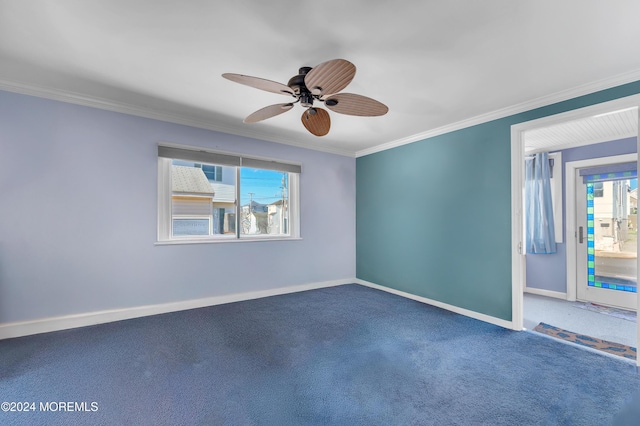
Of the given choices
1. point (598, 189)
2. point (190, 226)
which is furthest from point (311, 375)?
point (598, 189)

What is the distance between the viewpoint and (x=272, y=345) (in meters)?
2.50

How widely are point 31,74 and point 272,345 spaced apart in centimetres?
318

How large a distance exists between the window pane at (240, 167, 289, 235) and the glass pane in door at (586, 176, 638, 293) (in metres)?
4.53

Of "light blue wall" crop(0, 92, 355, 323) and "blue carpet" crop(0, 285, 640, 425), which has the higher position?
"light blue wall" crop(0, 92, 355, 323)

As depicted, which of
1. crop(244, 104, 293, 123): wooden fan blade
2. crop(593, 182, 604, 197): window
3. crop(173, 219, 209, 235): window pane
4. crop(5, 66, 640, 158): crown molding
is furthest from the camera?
crop(593, 182, 604, 197): window

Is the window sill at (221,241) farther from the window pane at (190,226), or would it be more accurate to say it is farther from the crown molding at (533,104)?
the crown molding at (533,104)

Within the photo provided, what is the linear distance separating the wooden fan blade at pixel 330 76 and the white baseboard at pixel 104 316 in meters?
2.92

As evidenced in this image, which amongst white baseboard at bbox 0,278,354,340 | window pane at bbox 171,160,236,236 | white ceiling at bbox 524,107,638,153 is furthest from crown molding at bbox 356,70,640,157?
white baseboard at bbox 0,278,354,340

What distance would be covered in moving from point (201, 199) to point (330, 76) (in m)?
2.60

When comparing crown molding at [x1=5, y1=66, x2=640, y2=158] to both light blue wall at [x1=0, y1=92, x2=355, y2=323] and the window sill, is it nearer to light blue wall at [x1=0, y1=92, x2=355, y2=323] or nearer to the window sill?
light blue wall at [x1=0, y1=92, x2=355, y2=323]

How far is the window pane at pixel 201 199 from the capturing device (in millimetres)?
3514

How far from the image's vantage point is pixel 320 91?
199 cm

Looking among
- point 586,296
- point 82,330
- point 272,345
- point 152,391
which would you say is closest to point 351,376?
point 272,345

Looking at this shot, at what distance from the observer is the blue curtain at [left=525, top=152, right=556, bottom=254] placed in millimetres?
4293
